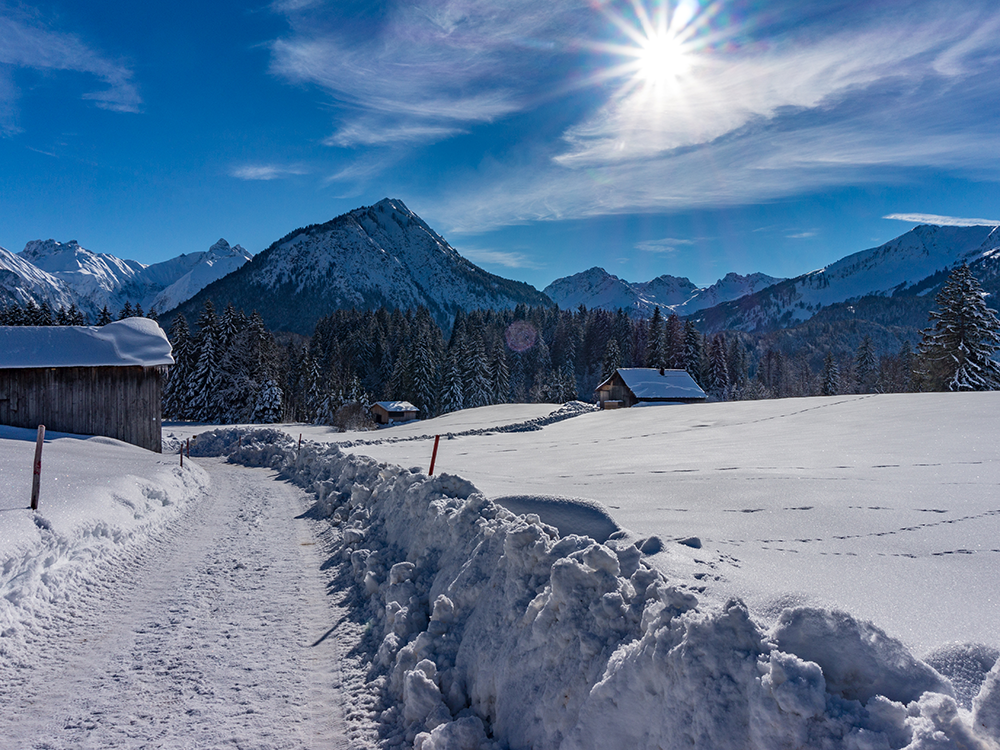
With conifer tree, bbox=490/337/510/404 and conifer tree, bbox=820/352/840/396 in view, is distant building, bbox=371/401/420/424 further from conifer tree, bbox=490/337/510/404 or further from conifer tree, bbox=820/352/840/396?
conifer tree, bbox=820/352/840/396

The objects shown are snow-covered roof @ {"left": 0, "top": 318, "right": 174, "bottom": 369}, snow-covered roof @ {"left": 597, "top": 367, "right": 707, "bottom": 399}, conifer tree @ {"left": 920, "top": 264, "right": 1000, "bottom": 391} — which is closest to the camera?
snow-covered roof @ {"left": 0, "top": 318, "right": 174, "bottom": 369}

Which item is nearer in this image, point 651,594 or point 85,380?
point 651,594

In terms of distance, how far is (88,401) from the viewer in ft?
66.8

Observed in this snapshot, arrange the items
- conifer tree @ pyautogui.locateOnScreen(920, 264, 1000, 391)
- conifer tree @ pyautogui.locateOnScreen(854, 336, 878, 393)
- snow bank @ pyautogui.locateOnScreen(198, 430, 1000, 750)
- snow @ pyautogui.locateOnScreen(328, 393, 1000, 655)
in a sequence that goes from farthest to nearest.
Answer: conifer tree @ pyautogui.locateOnScreen(854, 336, 878, 393), conifer tree @ pyautogui.locateOnScreen(920, 264, 1000, 391), snow @ pyautogui.locateOnScreen(328, 393, 1000, 655), snow bank @ pyautogui.locateOnScreen(198, 430, 1000, 750)

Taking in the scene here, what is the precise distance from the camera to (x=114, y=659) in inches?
187

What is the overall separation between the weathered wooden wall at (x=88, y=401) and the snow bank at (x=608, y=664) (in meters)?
20.3

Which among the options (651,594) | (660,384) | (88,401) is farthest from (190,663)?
(660,384)

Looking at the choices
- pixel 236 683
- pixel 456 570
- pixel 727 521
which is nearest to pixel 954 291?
pixel 727 521

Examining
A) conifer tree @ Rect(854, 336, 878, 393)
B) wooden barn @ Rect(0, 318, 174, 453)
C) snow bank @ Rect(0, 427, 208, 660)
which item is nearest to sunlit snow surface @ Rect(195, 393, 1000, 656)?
snow bank @ Rect(0, 427, 208, 660)

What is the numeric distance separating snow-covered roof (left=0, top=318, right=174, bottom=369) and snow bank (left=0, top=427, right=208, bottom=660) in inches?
315

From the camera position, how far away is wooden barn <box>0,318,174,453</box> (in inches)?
758

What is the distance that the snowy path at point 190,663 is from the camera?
3805 millimetres

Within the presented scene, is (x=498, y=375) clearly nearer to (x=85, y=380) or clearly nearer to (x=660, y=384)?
(x=660, y=384)

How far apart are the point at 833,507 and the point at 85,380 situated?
24784 millimetres
